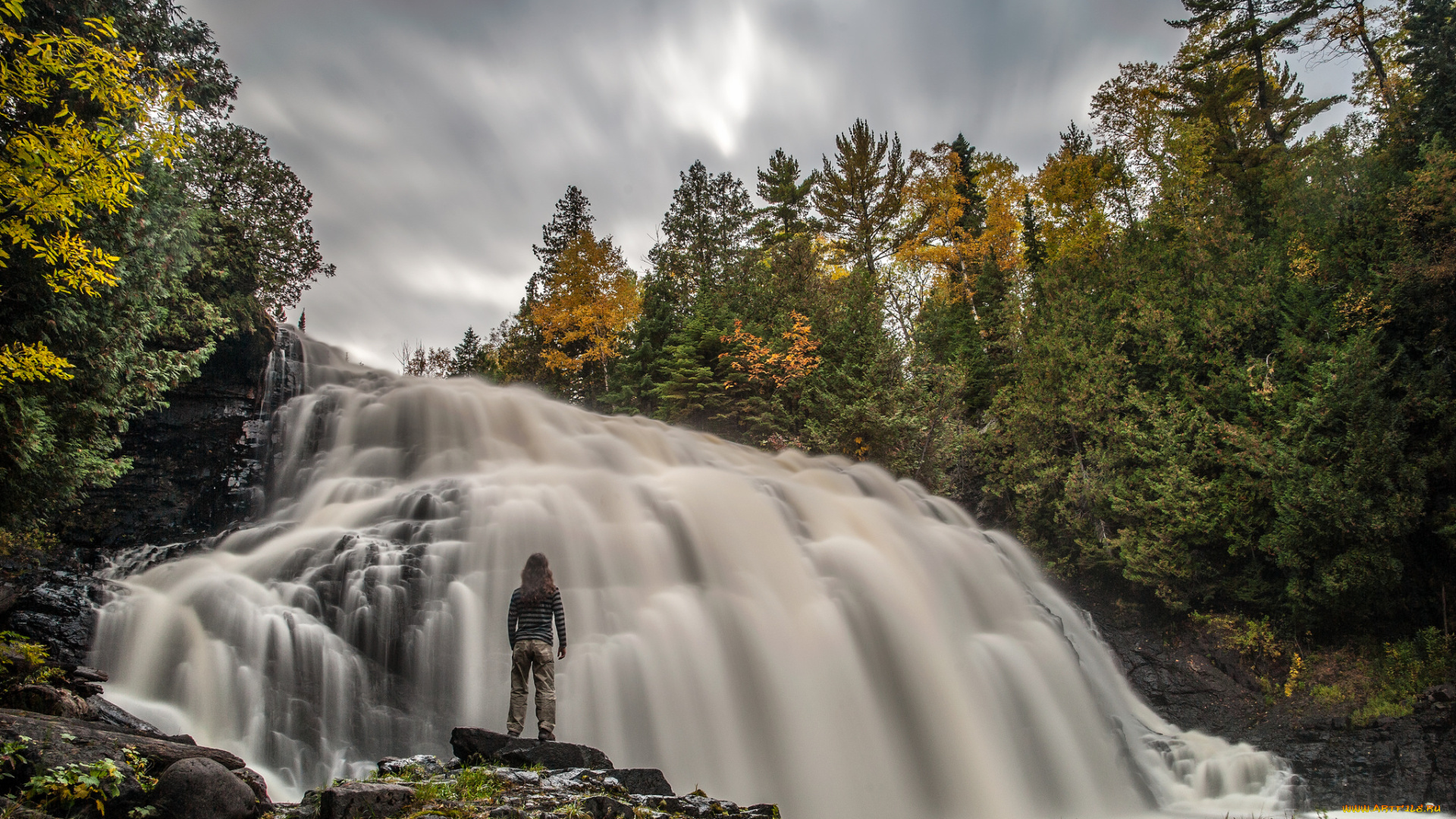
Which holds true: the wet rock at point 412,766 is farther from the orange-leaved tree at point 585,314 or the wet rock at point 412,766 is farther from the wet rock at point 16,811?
the orange-leaved tree at point 585,314

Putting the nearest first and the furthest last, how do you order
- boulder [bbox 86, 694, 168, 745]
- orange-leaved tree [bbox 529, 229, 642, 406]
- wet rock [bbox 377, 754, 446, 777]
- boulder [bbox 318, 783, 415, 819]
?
1. boulder [bbox 318, 783, 415, 819]
2. wet rock [bbox 377, 754, 446, 777]
3. boulder [bbox 86, 694, 168, 745]
4. orange-leaved tree [bbox 529, 229, 642, 406]

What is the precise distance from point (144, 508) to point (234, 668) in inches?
396

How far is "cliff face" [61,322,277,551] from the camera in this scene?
14.0 metres

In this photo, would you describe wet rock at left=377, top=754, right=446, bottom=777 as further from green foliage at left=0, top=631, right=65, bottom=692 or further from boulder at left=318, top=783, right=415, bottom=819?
green foliage at left=0, top=631, right=65, bottom=692

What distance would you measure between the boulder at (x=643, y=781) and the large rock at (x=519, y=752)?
15.5 inches

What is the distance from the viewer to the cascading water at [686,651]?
25.5ft

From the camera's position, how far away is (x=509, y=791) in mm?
4609

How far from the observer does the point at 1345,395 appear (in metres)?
12.9

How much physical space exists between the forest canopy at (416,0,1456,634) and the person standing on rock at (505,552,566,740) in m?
13.6

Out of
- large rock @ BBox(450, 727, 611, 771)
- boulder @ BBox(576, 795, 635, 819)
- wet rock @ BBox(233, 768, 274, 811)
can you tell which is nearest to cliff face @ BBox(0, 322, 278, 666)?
wet rock @ BBox(233, 768, 274, 811)

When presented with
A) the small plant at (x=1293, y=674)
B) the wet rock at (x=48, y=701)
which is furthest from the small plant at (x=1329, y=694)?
the wet rock at (x=48, y=701)

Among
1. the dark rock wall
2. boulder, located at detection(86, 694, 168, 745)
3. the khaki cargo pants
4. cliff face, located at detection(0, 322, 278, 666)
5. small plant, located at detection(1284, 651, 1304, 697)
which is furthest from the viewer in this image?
cliff face, located at detection(0, 322, 278, 666)

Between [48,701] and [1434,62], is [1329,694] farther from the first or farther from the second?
[48,701]

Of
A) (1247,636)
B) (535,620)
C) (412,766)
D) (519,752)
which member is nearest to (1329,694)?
(1247,636)
